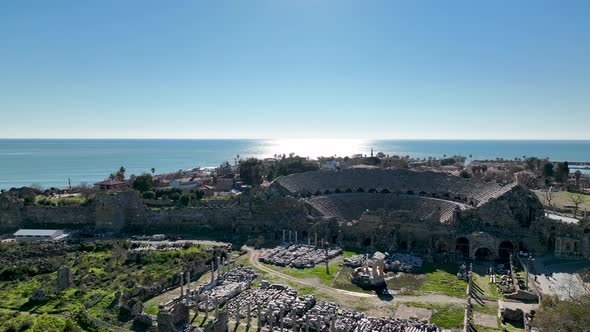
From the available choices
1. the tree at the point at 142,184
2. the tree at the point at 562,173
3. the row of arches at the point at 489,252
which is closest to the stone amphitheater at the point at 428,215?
the row of arches at the point at 489,252

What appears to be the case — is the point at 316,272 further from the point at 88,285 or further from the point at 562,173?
the point at 562,173

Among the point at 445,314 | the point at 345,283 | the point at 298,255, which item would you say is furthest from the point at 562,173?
the point at 445,314

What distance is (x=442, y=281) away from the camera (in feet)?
148

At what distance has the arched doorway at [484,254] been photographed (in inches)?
2061

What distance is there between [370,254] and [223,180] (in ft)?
168

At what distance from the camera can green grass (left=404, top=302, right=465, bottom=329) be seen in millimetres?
35094

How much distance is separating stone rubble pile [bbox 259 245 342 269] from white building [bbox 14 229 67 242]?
3081cm

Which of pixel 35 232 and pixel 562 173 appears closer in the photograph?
pixel 35 232

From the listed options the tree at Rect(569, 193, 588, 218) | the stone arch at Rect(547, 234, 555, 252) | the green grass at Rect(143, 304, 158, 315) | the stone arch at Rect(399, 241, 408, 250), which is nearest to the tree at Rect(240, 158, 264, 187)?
the stone arch at Rect(399, 241, 408, 250)

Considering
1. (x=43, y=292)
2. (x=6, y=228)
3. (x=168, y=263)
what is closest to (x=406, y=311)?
(x=168, y=263)

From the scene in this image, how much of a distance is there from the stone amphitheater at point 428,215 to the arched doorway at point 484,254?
111 millimetres

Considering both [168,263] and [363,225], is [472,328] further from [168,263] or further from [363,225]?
[168,263]

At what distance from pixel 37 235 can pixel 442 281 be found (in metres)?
53.4

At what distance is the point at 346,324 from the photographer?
34.2m
